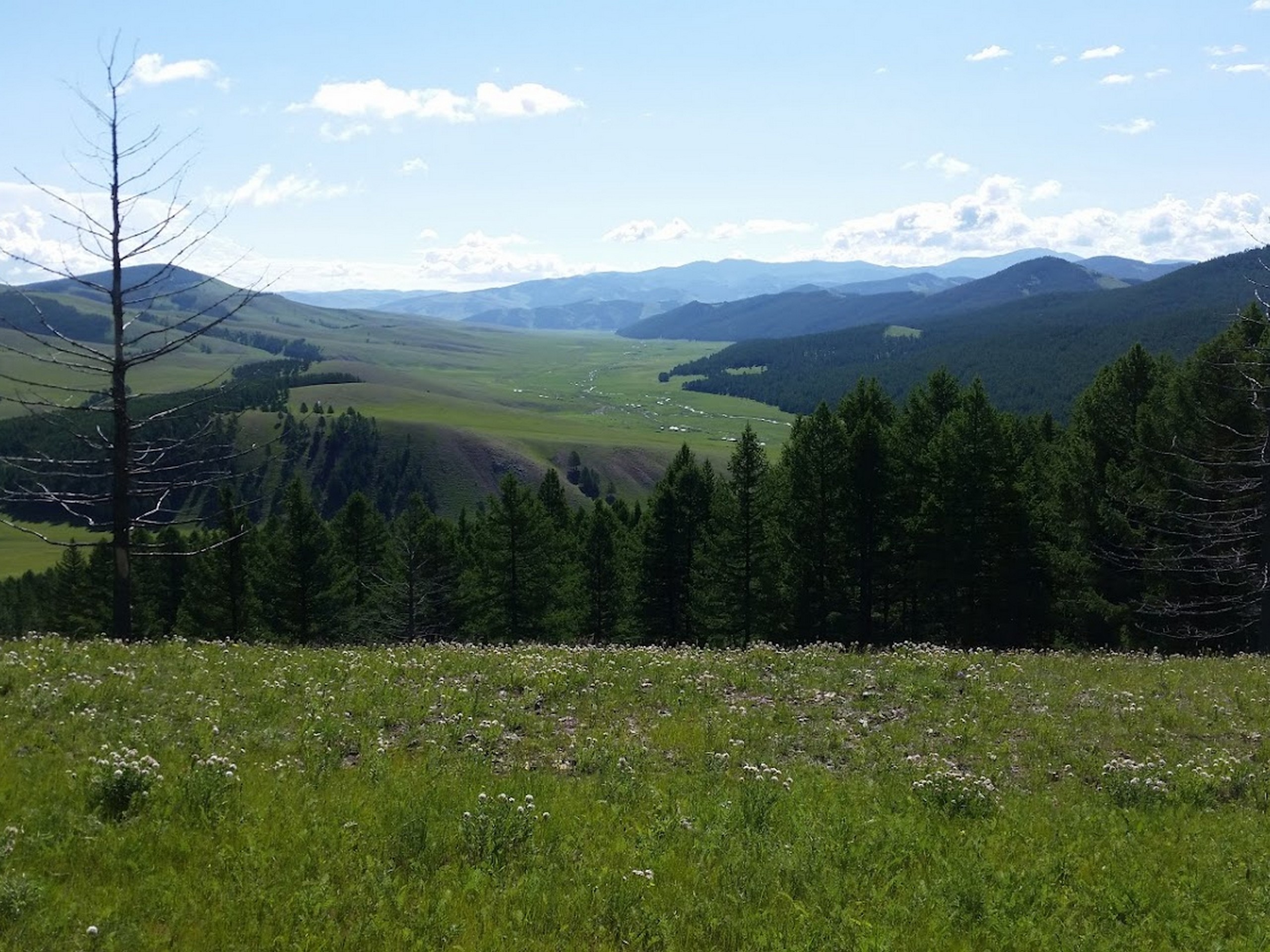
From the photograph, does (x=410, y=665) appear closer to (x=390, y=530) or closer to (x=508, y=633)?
(x=508, y=633)

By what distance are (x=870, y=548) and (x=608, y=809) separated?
3229 cm

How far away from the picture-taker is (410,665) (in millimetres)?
14766

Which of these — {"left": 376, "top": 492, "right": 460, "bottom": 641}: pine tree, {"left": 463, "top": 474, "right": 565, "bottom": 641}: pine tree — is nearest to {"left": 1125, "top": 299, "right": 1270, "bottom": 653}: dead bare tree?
{"left": 463, "top": 474, "right": 565, "bottom": 641}: pine tree

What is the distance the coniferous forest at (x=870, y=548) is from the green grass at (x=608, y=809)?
40.8ft

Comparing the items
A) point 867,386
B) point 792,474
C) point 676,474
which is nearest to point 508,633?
point 676,474

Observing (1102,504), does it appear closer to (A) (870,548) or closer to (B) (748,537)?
(A) (870,548)

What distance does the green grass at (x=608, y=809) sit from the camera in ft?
21.1

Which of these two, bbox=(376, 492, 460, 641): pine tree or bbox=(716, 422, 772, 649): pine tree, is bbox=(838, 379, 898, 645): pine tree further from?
bbox=(376, 492, 460, 641): pine tree

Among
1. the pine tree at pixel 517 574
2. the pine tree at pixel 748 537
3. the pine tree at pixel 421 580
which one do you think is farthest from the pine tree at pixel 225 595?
the pine tree at pixel 748 537

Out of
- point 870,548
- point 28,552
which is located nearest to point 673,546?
point 870,548

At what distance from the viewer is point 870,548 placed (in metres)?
39.0

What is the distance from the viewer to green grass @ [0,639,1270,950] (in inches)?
254

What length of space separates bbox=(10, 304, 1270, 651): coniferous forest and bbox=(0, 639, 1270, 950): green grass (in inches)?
490

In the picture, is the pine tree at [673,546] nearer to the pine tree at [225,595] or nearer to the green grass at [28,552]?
the pine tree at [225,595]
